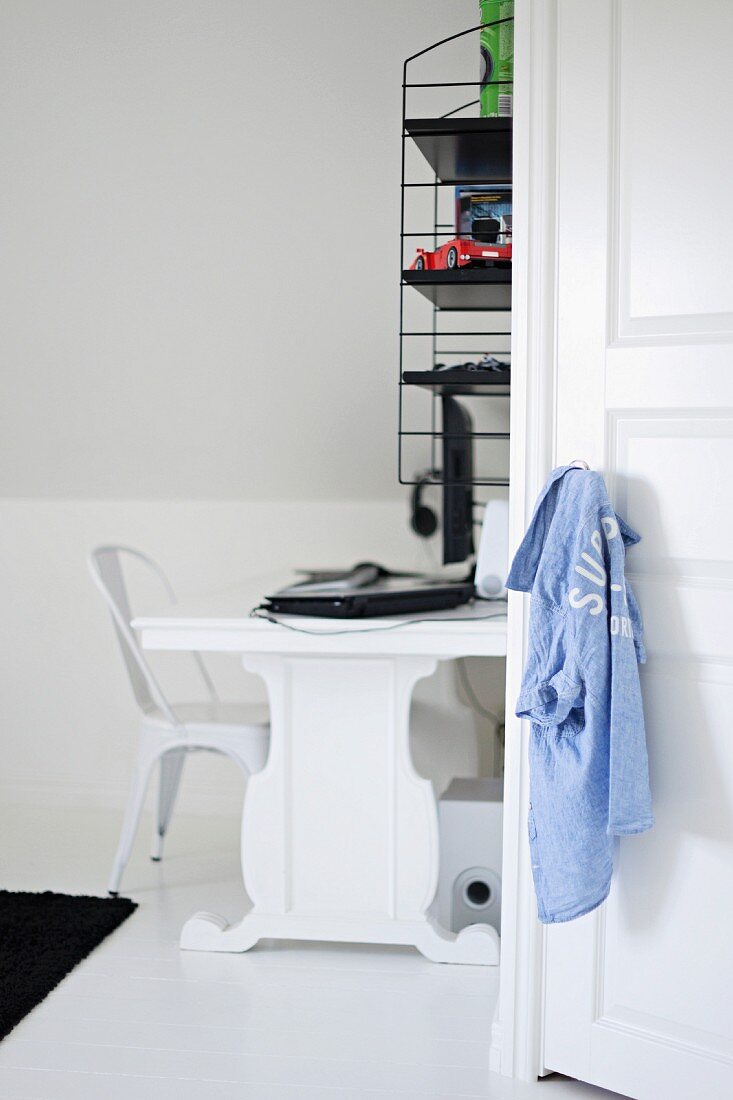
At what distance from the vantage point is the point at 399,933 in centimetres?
247

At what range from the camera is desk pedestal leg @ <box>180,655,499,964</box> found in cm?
Answer: 247

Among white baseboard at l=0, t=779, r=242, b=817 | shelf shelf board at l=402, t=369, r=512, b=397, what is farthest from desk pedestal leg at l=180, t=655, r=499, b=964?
white baseboard at l=0, t=779, r=242, b=817

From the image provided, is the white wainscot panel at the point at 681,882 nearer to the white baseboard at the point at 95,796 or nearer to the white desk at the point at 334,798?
the white desk at the point at 334,798

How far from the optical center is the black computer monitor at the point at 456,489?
115 inches

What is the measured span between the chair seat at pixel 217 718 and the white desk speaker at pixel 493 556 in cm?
63

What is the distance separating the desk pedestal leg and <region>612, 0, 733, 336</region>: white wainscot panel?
3.17ft

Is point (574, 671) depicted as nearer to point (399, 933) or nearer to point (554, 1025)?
point (554, 1025)

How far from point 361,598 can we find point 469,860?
0.63 meters

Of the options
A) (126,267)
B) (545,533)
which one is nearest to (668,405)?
(545,533)

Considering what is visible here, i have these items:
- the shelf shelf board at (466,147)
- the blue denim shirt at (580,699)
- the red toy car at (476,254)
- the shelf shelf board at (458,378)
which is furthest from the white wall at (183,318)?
the blue denim shirt at (580,699)

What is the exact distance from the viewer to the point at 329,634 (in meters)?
2.42

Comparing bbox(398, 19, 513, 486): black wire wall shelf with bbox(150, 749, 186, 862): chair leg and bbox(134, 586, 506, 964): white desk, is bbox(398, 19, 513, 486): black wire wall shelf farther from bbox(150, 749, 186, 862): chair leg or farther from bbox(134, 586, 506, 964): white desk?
bbox(150, 749, 186, 862): chair leg

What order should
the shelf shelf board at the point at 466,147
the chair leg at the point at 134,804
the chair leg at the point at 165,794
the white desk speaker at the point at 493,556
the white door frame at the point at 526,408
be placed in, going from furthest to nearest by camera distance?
the chair leg at the point at 165,794, the chair leg at the point at 134,804, the white desk speaker at the point at 493,556, the shelf shelf board at the point at 466,147, the white door frame at the point at 526,408

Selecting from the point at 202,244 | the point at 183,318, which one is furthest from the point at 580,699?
the point at 183,318
